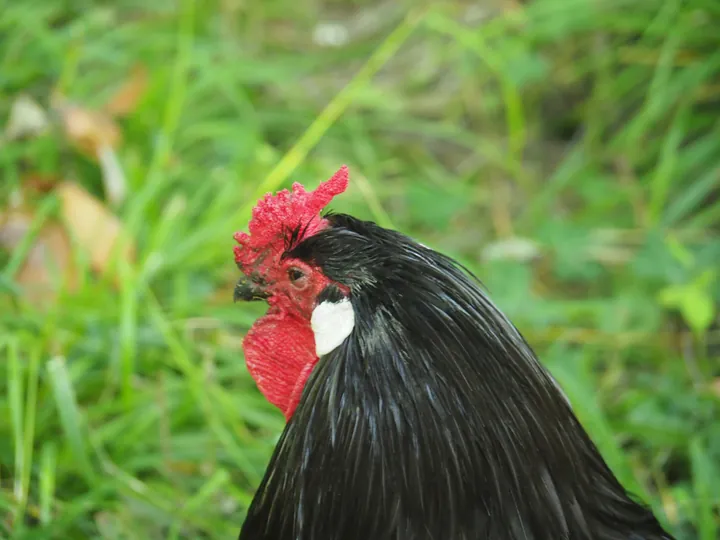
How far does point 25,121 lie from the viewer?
304 centimetres

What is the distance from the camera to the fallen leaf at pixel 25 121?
305 cm

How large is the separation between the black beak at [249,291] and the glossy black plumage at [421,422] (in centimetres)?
17

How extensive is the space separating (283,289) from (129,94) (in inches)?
93.7

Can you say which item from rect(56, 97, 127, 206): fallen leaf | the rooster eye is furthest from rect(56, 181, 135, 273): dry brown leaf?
the rooster eye

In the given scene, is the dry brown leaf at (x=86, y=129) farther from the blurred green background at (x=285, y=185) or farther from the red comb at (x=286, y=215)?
the red comb at (x=286, y=215)

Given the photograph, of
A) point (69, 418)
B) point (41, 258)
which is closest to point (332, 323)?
point (69, 418)

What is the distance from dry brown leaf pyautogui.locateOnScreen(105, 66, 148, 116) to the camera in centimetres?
Answer: 334

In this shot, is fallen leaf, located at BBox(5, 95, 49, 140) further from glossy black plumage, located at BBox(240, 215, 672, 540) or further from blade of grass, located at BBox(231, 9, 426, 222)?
glossy black plumage, located at BBox(240, 215, 672, 540)

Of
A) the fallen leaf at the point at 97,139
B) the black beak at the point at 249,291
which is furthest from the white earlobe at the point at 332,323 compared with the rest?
the fallen leaf at the point at 97,139

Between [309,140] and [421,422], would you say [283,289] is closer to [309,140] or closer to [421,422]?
[421,422]

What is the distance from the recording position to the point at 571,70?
353 cm

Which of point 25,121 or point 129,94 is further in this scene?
point 129,94

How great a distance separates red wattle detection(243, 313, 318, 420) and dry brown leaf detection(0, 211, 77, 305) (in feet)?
4.48

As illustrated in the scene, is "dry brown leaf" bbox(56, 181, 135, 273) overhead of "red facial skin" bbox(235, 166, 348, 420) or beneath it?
overhead
